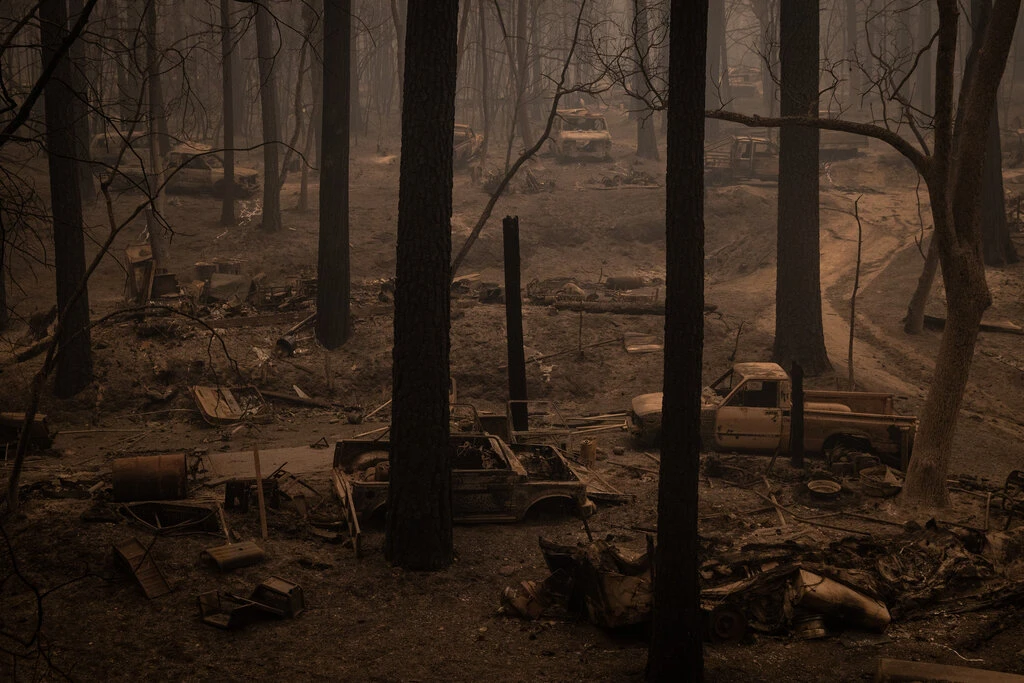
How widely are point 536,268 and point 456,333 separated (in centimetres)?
806

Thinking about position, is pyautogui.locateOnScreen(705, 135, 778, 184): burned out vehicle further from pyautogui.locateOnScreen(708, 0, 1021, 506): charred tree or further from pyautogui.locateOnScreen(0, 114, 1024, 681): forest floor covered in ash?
pyautogui.locateOnScreen(708, 0, 1021, 506): charred tree

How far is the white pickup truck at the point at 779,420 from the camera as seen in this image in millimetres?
14508

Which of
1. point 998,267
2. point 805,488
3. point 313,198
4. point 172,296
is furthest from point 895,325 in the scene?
point 313,198

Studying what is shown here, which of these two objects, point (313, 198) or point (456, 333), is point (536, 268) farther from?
point (313, 198)

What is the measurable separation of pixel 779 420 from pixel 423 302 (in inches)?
302

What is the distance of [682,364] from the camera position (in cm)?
748

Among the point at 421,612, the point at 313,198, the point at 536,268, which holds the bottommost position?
the point at 421,612

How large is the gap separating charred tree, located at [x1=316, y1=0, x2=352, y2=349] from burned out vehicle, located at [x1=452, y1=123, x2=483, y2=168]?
17751mm

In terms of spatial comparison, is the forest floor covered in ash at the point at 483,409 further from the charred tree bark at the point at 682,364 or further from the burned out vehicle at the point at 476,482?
the charred tree bark at the point at 682,364

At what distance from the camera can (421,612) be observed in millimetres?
9641

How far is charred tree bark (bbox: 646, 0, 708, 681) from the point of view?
23.6 feet

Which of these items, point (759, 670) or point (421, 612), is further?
point (421, 612)

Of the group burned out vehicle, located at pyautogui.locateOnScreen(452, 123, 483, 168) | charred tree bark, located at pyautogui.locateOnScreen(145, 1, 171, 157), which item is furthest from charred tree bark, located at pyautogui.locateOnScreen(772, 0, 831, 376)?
burned out vehicle, located at pyautogui.locateOnScreen(452, 123, 483, 168)

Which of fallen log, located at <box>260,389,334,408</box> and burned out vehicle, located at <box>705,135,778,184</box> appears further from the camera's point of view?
burned out vehicle, located at <box>705,135,778,184</box>
